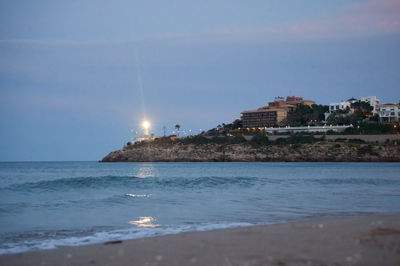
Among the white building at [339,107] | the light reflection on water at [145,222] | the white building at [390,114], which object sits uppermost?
the white building at [339,107]

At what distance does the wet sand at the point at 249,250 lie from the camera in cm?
647

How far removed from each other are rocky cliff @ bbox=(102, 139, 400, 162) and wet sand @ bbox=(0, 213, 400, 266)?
86063 mm

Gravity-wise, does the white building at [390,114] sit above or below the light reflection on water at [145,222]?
above

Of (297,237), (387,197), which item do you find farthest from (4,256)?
(387,197)

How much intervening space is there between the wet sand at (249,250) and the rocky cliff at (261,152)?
3388 inches

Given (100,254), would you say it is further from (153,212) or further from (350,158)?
(350,158)

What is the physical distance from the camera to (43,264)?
6.90 metres

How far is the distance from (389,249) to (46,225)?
30.7 feet

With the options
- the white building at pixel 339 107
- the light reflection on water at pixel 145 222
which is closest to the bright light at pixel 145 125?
the white building at pixel 339 107

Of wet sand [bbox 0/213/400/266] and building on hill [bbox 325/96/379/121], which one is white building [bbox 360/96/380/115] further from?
wet sand [bbox 0/213/400/266]

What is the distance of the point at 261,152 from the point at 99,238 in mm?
97631

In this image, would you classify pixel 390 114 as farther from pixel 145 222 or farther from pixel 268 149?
pixel 145 222

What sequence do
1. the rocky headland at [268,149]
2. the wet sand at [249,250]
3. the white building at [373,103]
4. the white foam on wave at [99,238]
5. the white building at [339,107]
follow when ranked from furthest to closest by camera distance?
1. the white building at [339,107]
2. the white building at [373,103]
3. the rocky headland at [268,149]
4. the white foam on wave at [99,238]
5. the wet sand at [249,250]

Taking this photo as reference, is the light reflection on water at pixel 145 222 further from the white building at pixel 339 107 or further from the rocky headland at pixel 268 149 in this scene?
the white building at pixel 339 107
